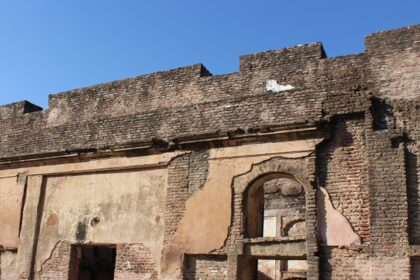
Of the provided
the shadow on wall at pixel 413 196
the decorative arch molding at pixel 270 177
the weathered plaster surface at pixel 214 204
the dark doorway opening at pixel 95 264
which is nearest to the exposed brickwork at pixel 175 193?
the weathered plaster surface at pixel 214 204

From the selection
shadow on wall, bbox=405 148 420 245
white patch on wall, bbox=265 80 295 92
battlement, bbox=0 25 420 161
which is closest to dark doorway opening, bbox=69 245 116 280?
battlement, bbox=0 25 420 161

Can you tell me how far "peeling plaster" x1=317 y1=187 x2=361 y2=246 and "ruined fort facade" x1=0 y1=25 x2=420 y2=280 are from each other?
17 mm

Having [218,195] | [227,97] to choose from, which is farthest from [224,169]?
A: [227,97]

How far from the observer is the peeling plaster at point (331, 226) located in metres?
8.77

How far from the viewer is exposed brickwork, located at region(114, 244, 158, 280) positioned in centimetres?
1040

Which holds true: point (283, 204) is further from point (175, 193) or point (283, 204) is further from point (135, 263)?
point (135, 263)

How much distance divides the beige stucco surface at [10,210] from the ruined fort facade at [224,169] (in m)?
0.03

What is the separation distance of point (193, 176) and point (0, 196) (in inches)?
207

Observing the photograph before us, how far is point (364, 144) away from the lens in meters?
9.02

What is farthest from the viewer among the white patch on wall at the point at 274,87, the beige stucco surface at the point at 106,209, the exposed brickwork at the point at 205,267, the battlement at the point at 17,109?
the battlement at the point at 17,109

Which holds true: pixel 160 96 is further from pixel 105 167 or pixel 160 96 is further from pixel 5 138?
pixel 5 138

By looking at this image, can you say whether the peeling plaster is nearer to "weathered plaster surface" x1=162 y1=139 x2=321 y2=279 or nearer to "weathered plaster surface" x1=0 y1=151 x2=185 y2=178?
"weathered plaster surface" x1=162 y1=139 x2=321 y2=279

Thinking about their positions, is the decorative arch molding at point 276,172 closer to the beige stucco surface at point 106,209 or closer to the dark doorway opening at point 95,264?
the beige stucco surface at point 106,209

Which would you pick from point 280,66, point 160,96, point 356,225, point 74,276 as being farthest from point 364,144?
point 74,276
